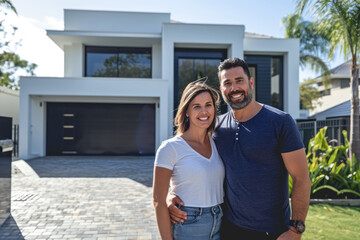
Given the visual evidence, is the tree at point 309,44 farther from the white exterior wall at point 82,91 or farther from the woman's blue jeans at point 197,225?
the woman's blue jeans at point 197,225

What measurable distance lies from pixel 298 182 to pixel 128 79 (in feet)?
40.6

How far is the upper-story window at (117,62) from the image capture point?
15.8m

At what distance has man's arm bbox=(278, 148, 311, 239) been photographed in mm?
2035

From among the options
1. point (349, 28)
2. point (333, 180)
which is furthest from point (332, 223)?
point (349, 28)

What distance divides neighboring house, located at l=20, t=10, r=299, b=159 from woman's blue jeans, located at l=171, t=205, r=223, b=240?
37.7ft

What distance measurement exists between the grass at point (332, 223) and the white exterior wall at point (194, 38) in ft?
30.0

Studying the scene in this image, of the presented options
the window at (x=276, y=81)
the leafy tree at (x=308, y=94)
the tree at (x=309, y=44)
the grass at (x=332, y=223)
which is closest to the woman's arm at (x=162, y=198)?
the grass at (x=332, y=223)

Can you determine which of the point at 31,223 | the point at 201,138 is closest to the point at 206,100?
the point at 201,138

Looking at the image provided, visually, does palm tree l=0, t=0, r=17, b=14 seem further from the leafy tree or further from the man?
the leafy tree

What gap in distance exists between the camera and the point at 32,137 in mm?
14766

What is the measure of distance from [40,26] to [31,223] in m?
12.7

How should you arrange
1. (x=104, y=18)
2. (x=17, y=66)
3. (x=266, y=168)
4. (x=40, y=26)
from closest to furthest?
(x=266, y=168) → (x=40, y=26) → (x=104, y=18) → (x=17, y=66)

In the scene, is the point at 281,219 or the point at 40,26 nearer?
the point at 281,219

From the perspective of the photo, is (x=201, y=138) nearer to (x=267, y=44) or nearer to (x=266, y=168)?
(x=266, y=168)
